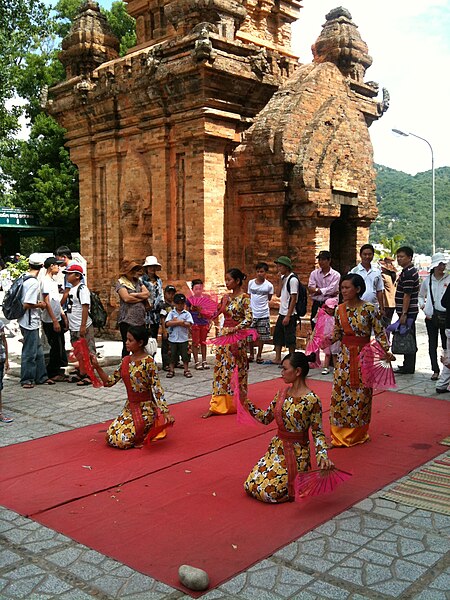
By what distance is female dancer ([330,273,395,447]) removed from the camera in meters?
6.10

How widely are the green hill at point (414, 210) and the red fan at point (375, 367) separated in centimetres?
5427

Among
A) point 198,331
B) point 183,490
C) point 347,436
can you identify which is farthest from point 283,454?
point 198,331

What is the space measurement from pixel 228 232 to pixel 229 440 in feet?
21.8

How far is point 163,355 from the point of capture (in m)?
9.85

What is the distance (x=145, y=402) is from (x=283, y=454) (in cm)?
179

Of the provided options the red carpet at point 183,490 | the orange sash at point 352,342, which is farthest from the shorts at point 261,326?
the orange sash at point 352,342

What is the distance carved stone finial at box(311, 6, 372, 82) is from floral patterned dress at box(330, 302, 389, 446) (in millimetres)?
9728

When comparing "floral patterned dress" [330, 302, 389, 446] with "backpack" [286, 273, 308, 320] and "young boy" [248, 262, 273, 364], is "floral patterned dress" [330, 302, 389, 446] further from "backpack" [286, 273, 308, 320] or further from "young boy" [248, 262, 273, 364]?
"young boy" [248, 262, 273, 364]

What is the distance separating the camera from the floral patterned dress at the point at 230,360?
725 centimetres

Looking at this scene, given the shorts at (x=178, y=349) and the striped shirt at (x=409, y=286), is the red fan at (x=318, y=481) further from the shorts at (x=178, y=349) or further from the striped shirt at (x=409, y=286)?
the shorts at (x=178, y=349)

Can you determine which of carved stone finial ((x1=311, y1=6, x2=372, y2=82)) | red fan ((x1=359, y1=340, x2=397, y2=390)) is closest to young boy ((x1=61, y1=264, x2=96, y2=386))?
red fan ((x1=359, y1=340, x2=397, y2=390))

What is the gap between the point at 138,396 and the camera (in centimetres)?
605

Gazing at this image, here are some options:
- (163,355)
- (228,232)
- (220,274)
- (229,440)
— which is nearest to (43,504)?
(229,440)

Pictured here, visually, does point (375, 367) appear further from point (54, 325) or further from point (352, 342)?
point (54, 325)
